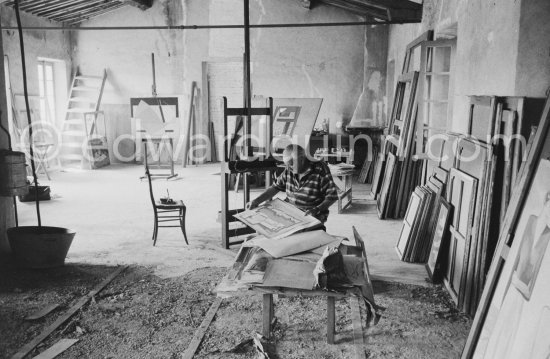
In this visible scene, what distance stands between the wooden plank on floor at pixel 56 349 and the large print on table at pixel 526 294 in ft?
9.00

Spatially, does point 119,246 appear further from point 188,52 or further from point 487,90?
point 188,52

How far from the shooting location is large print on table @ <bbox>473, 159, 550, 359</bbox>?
1.96 meters

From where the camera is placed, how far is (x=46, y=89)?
12133 mm

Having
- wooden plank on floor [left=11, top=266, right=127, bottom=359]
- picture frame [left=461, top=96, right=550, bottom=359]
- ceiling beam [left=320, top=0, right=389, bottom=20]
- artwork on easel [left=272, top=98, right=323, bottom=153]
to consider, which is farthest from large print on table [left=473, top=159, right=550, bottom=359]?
artwork on easel [left=272, top=98, right=323, bottom=153]

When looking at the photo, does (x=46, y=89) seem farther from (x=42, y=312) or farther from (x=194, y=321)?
(x=194, y=321)

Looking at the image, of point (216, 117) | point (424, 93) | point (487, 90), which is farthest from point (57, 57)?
point (487, 90)

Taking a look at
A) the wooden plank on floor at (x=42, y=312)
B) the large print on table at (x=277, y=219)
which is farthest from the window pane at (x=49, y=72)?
the large print on table at (x=277, y=219)

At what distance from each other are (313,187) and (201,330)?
168cm

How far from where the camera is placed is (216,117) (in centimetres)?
1298

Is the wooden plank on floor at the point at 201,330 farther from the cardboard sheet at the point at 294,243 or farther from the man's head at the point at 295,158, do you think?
the man's head at the point at 295,158

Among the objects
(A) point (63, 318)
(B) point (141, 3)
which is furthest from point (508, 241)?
(B) point (141, 3)

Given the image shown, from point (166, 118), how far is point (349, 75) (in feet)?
15.2

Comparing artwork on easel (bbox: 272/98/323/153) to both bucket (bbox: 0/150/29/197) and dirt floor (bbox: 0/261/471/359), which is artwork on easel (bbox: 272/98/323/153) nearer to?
bucket (bbox: 0/150/29/197)

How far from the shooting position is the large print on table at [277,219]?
3.46 m
